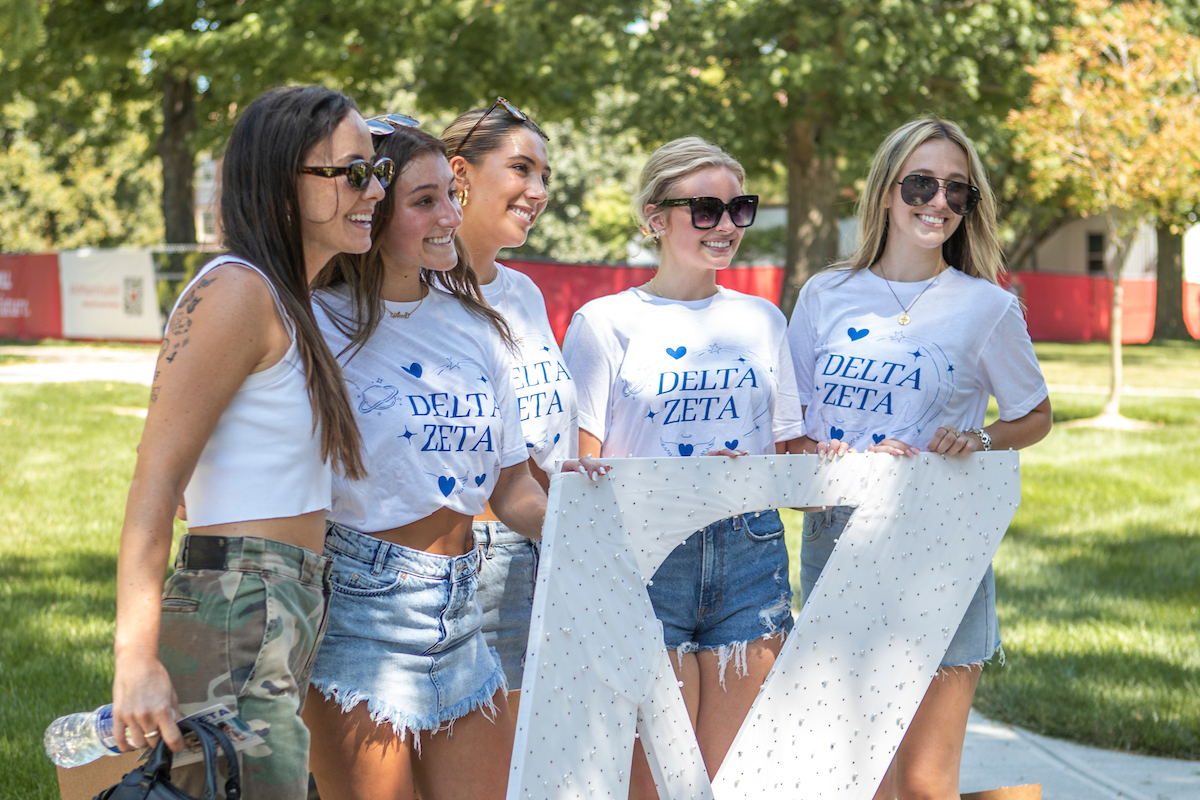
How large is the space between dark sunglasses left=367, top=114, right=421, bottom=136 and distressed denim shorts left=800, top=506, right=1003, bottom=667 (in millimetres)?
1429

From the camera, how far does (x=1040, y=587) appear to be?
6.25 metres

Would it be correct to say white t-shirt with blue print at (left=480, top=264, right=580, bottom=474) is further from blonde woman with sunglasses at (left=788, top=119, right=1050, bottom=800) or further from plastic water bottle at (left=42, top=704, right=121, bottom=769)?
plastic water bottle at (left=42, top=704, right=121, bottom=769)

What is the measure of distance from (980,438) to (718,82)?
49.8 ft

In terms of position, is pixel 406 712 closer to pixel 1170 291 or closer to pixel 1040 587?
pixel 1040 587

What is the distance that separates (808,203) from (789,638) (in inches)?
611

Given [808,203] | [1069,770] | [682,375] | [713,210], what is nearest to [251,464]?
[682,375]

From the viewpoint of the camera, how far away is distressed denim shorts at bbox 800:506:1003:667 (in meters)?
2.79

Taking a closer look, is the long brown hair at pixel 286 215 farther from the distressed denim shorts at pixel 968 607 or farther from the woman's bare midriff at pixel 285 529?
the distressed denim shorts at pixel 968 607

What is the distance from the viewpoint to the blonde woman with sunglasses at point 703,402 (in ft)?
9.02

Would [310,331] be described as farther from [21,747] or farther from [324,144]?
[21,747]

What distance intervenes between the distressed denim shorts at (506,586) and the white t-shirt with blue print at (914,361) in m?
0.86

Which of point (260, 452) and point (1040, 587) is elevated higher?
point (260, 452)

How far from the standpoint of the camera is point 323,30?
1570 cm

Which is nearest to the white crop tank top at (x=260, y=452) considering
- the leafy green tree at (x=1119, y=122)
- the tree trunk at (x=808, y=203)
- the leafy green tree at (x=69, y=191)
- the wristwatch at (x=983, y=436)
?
the wristwatch at (x=983, y=436)
